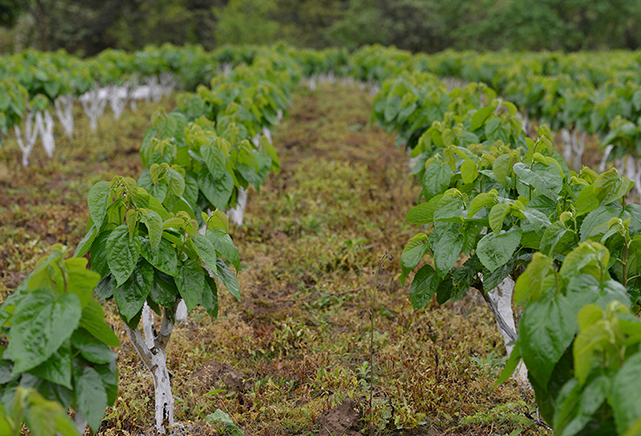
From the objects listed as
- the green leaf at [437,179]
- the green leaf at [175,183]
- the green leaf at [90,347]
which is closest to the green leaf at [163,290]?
the green leaf at [90,347]

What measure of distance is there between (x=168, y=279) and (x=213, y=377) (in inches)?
53.5

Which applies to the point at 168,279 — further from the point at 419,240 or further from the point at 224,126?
the point at 224,126

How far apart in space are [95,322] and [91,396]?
26 centimetres

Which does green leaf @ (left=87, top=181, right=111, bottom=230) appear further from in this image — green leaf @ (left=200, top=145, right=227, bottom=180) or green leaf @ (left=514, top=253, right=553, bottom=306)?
green leaf @ (left=514, top=253, right=553, bottom=306)

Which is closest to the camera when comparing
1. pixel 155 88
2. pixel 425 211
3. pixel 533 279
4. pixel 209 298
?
pixel 533 279

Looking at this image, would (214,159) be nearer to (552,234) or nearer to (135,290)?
(135,290)

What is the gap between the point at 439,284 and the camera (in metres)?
2.73

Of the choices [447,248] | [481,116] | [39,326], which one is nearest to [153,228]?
[39,326]

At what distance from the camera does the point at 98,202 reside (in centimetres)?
226

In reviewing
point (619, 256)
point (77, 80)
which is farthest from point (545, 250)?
point (77, 80)

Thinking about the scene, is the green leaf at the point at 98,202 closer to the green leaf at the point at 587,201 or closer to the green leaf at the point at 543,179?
the green leaf at the point at 543,179

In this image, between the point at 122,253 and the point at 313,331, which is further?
the point at 313,331

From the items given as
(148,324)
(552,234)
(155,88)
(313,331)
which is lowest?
(155,88)

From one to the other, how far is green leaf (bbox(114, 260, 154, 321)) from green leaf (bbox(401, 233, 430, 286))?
122 centimetres
